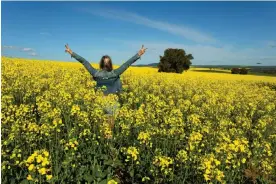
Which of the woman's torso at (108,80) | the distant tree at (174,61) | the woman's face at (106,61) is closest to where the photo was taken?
the woman's face at (106,61)

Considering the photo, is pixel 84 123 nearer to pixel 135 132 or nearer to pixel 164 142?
pixel 135 132

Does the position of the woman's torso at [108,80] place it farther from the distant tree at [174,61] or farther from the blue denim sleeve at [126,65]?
the distant tree at [174,61]

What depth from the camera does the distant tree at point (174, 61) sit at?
50562 mm

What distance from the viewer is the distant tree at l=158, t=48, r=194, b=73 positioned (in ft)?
166

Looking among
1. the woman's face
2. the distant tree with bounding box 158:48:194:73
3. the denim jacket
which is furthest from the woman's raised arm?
the distant tree with bounding box 158:48:194:73

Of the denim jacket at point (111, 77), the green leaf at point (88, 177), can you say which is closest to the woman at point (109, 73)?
the denim jacket at point (111, 77)

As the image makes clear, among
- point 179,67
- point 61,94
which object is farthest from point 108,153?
point 179,67

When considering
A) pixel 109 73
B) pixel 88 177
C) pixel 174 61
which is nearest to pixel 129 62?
pixel 109 73

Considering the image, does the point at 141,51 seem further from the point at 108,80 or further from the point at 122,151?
the point at 122,151

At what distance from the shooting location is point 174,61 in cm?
5128

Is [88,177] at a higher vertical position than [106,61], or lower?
lower

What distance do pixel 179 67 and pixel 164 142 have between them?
45.6 metres

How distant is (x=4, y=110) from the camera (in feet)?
21.9

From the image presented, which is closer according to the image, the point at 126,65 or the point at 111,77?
Result: the point at 111,77
